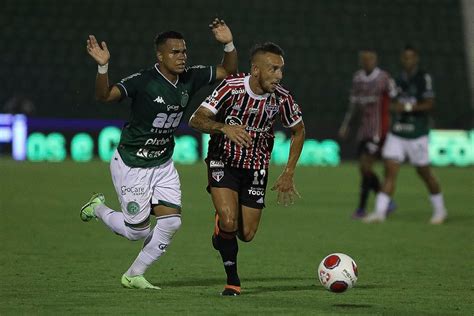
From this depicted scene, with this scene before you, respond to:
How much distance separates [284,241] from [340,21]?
17.6 metres

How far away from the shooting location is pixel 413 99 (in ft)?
48.8

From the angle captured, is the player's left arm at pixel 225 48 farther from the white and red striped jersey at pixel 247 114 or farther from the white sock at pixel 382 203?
the white sock at pixel 382 203

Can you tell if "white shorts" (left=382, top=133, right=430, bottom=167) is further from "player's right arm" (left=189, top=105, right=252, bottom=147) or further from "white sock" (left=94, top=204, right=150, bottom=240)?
"player's right arm" (left=189, top=105, right=252, bottom=147)

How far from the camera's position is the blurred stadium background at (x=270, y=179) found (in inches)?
324

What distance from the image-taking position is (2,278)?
346 inches

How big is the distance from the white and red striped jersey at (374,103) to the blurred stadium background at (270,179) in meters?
1.28

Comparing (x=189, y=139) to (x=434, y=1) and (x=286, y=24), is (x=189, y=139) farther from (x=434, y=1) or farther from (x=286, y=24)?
(x=434, y=1)

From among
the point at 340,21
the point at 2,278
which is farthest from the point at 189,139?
the point at 2,278

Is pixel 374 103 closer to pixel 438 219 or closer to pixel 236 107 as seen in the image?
pixel 438 219

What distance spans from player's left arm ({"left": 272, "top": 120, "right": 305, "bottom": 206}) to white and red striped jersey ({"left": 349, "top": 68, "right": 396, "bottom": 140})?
23.8 feet

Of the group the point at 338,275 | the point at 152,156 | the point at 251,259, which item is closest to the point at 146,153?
the point at 152,156

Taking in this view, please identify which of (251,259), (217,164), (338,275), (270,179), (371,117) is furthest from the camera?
(270,179)

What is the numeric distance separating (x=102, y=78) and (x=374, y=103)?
8062mm

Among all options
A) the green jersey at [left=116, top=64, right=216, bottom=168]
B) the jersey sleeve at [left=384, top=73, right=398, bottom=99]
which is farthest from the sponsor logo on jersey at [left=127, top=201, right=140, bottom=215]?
the jersey sleeve at [left=384, top=73, right=398, bottom=99]
